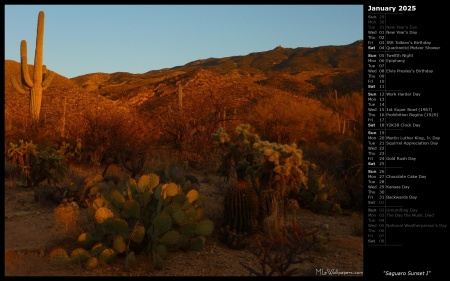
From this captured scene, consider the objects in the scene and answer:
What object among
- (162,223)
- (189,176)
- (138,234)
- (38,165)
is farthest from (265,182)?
(38,165)

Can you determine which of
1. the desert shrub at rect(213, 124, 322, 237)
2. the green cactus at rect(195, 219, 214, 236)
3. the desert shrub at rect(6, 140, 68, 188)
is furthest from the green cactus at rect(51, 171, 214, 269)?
the desert shrub at rect(6, 140, 68, 188)

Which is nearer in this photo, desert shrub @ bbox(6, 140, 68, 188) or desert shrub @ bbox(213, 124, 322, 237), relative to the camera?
desert shrub @ bbox(213, 124, 322, 237)

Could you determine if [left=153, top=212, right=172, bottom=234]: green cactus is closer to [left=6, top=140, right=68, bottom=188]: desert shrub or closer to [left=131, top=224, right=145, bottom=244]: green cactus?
[left=131, top=224, right=145, bottom=244]: green cactus

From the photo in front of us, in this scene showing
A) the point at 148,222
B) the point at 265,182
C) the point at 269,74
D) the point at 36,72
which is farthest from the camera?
the point at 269,74

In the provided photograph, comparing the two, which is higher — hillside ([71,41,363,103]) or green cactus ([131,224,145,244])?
hillside ([71,41,363,103])

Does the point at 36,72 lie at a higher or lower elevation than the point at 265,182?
higher

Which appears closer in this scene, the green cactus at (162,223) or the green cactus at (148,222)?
the green cactus at (148,222)

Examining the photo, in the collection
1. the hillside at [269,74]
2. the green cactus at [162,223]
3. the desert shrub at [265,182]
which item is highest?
the hillside at [269,74]

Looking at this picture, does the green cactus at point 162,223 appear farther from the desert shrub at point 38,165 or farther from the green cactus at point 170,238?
the desert shrub at point 38,165

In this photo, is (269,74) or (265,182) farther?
(269,74)

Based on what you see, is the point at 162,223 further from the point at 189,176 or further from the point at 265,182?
the point at 189,176

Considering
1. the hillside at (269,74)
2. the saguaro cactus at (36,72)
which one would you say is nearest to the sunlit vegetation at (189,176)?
the saguaro cactus at (36,72)

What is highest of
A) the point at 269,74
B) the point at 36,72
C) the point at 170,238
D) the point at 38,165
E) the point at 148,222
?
the point at 269,74

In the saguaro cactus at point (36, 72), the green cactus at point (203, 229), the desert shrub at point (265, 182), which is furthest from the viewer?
the saguaro cactus at point (36, 72)
